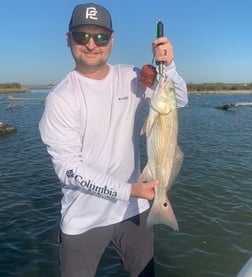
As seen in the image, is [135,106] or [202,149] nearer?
[135,106]

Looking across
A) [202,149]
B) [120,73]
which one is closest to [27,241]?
[120,73]

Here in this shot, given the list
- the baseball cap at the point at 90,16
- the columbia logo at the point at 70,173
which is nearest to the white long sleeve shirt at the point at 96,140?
the columbia logo at the point at 70,173

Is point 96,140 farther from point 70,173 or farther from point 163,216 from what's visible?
point 163,216

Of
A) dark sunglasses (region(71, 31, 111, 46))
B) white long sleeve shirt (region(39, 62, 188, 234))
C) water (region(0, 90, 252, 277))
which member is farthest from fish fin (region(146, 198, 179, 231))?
water (region(0, 90, 252, 277))

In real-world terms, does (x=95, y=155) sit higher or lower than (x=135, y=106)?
lower

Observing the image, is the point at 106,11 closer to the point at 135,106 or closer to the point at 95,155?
the point at 135,106

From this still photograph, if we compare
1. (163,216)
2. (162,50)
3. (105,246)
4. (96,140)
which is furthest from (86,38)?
(105,246)

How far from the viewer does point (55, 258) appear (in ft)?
27.0

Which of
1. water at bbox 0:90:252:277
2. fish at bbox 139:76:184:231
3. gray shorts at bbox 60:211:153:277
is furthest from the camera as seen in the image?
water at bbox 0:90:252:277

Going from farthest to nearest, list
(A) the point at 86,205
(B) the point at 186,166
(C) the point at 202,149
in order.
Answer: (C) the point at 202,149 → (B) the point at 186,166 → (A) the point at 86,205

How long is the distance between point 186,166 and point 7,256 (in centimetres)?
992

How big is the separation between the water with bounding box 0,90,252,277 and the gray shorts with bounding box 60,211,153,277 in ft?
11.9

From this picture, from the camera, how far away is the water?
7.98m

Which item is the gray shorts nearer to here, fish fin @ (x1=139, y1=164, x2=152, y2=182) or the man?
the man
